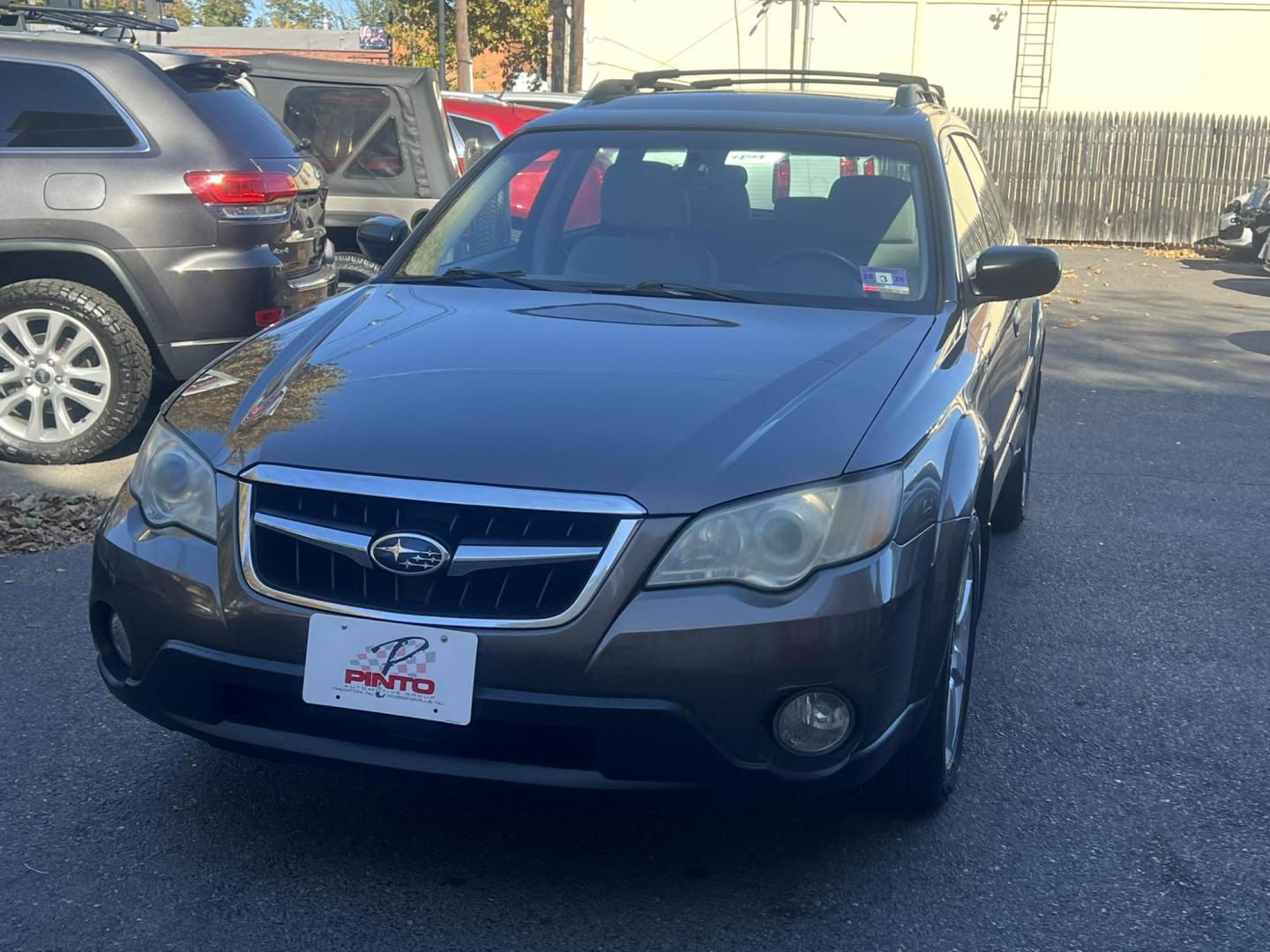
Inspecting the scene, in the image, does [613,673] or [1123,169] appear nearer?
[613,673]

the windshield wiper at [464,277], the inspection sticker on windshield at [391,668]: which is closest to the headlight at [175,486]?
the inspection sticker on windshield at [391,668]

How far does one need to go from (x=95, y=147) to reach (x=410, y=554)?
14.7ft

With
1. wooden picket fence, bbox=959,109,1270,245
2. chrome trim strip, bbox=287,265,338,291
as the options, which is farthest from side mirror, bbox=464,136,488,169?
wooden picket fence, bbox=959,109,1270,245

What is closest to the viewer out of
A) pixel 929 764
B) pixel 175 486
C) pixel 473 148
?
pixel 175 486

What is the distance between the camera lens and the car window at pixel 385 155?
9.75 meters

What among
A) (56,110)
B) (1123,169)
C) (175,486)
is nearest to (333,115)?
(56,110)

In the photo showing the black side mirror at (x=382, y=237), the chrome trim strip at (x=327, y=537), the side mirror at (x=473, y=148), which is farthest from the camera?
the side mirror at (x=473, y=148)

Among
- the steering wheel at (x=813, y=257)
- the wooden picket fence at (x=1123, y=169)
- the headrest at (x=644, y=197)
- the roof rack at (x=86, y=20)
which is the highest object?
the roof rack at (x=86, y=20)

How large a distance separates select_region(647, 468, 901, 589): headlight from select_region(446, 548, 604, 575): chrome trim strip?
14cm

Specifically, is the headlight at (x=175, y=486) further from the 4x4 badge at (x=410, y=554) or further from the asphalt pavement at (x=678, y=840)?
the asphalt pavement at (x=678, y=840)

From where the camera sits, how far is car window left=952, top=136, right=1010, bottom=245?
17.0ft

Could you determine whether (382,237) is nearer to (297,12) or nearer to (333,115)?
(333,115)

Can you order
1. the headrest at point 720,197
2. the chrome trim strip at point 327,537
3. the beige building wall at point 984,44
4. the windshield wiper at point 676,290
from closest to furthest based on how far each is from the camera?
1. the chrome trim strip at point 327,537
2. the windshield wiper at point 676,290
3. the headrest at point 720,197
4. the beige building wall at point 984,44

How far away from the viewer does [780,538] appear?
2.74 m
